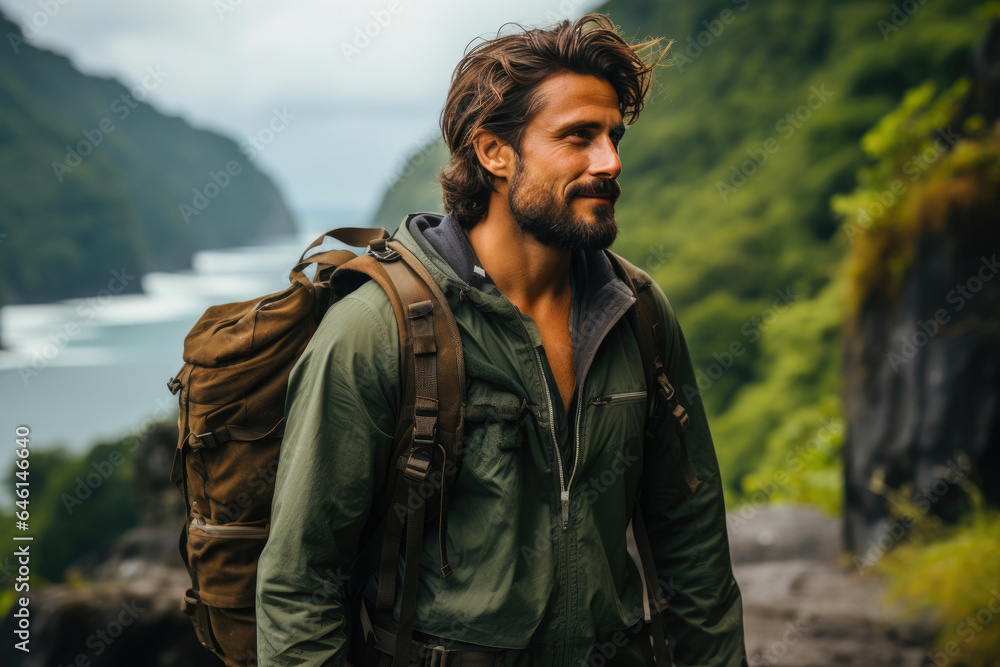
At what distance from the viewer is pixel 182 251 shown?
7.69 meters

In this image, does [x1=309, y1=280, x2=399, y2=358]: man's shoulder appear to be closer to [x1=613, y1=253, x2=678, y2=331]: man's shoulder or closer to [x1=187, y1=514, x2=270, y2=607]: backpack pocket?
[x1=187, y1=514, x2=270, y2=607]: backpack pocket

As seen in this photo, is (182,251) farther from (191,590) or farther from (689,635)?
(689,635)

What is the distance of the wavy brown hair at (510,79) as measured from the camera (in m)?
Answer: 1.92

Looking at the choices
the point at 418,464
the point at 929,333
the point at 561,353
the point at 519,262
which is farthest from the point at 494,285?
the point at 929,333

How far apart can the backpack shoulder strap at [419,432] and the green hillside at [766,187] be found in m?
7.33

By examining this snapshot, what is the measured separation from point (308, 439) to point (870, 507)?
5.88 metres

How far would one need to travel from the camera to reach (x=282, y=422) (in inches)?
75.7

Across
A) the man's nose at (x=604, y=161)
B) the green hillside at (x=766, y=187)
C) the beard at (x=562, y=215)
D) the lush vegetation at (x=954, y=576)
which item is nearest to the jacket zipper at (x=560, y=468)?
the beard at (x=562, y=215)

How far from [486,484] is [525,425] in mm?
159

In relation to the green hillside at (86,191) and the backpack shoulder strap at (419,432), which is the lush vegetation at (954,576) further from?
the green hillside at (86,191)

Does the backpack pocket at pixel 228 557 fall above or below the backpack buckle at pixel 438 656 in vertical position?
above

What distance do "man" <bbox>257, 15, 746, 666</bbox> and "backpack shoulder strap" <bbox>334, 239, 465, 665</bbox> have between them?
0.03 metres

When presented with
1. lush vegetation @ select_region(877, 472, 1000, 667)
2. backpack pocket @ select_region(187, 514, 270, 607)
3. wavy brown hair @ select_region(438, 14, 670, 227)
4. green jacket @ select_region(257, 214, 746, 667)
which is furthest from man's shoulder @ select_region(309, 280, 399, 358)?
lush vegetation @ select_region(877, 472, 1000, 667)

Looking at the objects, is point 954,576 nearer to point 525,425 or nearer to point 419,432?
point 525,425
